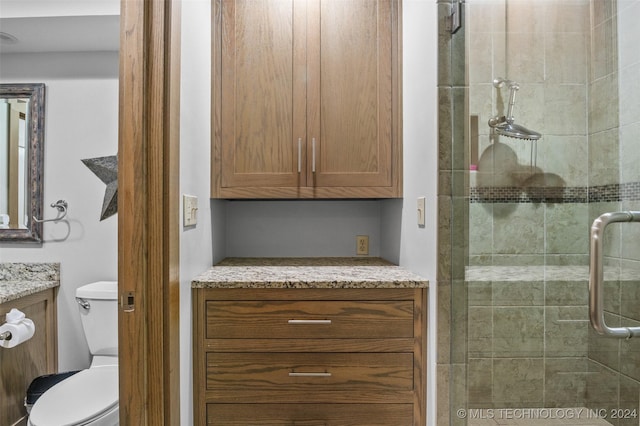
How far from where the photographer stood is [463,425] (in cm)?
126

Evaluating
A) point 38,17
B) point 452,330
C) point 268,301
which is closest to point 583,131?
point 452,330

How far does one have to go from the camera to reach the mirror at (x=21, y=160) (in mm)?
1464

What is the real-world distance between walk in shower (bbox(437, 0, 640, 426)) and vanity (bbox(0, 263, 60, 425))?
5.19ft

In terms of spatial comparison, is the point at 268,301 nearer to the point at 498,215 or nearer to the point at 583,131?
the point at 498,215

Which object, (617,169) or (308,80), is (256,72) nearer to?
(308,80)

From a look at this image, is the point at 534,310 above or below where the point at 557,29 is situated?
below

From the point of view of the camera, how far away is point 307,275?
1.52 metres

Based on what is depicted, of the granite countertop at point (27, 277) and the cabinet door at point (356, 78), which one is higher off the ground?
the cabinet door at point (356, 78)

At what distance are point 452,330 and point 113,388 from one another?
157 cm

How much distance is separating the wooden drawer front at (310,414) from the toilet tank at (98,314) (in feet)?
2.81

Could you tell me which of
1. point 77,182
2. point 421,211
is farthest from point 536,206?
point 77,182

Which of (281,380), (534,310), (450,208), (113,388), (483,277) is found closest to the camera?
(534,310)

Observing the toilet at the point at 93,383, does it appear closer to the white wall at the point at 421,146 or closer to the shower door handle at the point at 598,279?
the white wall at the point at 421,146

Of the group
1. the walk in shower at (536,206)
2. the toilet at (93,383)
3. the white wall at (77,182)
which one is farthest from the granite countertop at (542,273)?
the white wall at (77,182)
